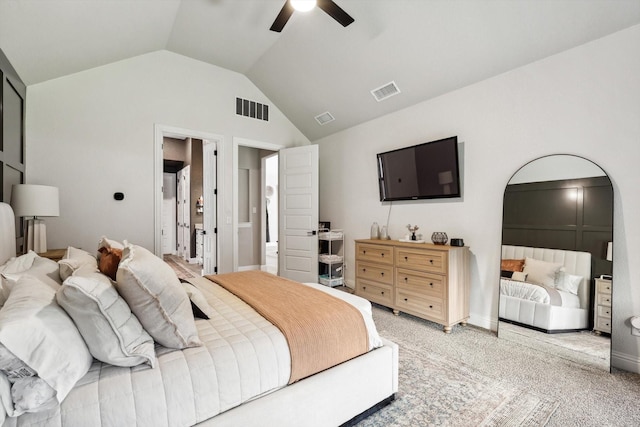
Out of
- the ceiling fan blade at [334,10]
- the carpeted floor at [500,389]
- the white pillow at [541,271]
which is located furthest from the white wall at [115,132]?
the white pillow at [541,271]

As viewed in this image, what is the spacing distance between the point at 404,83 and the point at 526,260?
Result: 7.46 ft

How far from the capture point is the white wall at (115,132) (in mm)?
3166

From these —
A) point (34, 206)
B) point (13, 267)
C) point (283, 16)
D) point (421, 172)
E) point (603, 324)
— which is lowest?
point (603, 324)

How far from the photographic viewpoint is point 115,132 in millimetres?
3516

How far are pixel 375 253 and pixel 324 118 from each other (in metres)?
2.31

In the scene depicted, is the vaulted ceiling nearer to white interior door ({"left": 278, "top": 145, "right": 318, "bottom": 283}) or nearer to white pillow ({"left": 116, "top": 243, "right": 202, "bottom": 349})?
white interior door ({"left": 278, "top": 145, "right": 318, "bottom": 283})

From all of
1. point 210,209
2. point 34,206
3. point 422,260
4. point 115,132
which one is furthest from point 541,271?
point 115,132

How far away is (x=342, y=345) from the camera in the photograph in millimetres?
1560

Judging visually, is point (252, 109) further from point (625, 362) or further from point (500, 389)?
point (625, 362)

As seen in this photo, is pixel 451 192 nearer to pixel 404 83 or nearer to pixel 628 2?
pixel 404 83

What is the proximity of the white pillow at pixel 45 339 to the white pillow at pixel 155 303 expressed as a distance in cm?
20

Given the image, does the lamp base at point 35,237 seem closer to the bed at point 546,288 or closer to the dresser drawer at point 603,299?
the bed at point 546,288

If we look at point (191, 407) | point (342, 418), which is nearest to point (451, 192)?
point (342, 418)

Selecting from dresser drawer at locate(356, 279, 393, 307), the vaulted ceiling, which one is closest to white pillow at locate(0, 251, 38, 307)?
the vaulted ceiling
